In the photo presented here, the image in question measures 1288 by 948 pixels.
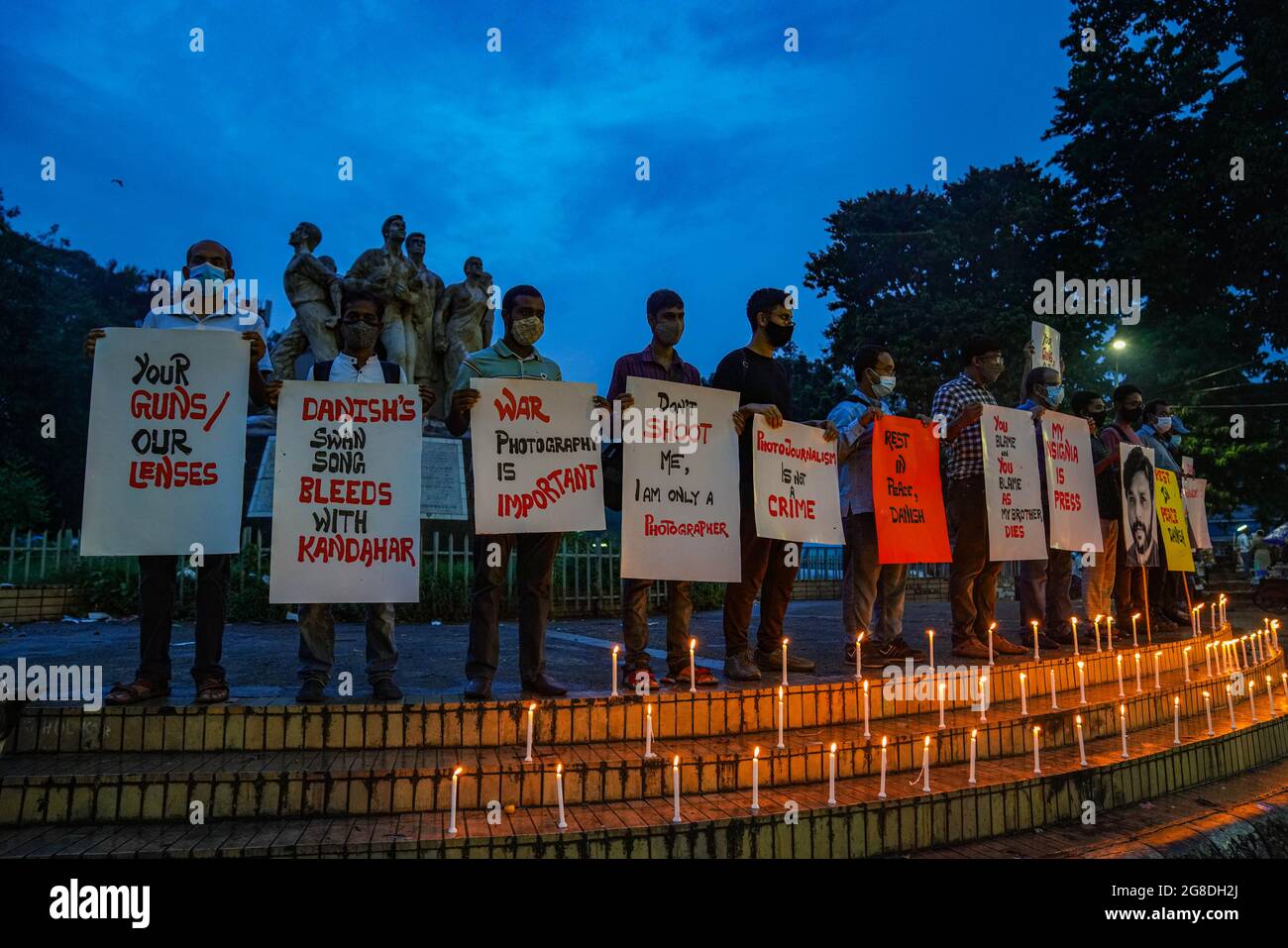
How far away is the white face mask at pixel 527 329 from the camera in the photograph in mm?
4727

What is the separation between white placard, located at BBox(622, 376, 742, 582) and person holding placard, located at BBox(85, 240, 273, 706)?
6.53 feet

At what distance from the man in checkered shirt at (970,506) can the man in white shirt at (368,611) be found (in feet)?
12.2

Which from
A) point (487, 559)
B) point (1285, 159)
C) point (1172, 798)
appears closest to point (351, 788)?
point (487, 559)

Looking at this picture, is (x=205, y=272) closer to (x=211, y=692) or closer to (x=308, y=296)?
(x=211, y=692)

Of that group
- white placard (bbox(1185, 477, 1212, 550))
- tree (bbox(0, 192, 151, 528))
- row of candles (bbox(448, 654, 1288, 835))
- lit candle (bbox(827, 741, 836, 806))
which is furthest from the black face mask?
tree (bbox(0, 192, 151, 528))

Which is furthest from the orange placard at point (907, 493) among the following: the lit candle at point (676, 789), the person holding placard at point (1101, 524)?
the lit candle at point (676, 789)

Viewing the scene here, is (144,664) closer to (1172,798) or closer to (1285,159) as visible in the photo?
(1172,798)

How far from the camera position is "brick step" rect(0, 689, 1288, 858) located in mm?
2930

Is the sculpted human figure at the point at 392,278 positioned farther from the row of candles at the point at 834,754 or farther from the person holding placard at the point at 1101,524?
the row of candles at the point at 834,754

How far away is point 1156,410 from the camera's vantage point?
8.81 metres

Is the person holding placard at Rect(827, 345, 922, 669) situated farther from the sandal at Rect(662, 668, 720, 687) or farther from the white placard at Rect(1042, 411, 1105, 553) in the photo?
the white placard at Rect(1042, 411, 1105, 553)
